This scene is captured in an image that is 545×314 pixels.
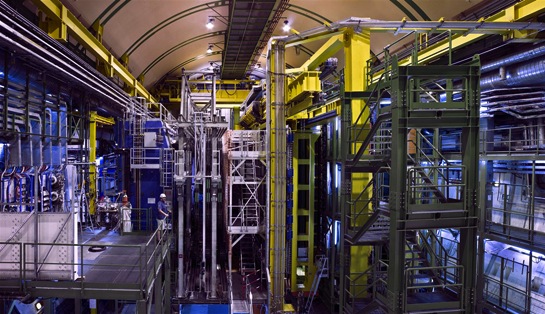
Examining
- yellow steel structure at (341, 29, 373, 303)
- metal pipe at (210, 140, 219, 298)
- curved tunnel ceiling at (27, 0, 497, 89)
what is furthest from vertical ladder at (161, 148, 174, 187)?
yellow steel structure at (341, 29, 373, 303)

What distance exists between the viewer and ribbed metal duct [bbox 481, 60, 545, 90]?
8344mm

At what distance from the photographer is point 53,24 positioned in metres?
9.15

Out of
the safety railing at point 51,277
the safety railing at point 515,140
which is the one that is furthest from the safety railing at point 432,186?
the safety railing at point 51,277

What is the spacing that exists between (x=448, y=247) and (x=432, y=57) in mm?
6545

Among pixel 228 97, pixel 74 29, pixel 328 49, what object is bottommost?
pixel 328 49

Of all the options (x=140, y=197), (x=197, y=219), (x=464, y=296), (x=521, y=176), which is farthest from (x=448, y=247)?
(x=140, y=197)

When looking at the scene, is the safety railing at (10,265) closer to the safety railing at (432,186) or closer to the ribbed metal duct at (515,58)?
the safety railing at (432,186)

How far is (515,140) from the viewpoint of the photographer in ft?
31.5

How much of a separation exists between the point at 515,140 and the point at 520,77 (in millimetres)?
1706

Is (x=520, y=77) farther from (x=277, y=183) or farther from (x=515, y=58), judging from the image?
(x=277, y=183)

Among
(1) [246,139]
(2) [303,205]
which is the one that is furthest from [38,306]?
(2) [303,205]

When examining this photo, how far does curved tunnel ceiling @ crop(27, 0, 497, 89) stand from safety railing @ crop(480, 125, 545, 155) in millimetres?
3876

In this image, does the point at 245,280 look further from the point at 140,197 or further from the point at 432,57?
the point at 432,57

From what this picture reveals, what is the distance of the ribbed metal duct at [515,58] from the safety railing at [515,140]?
5.20ft
